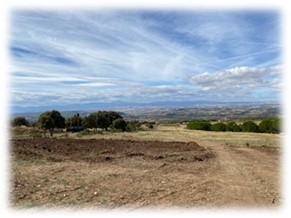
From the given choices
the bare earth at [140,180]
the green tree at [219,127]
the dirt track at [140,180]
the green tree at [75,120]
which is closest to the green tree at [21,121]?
the green tree at [75,120]

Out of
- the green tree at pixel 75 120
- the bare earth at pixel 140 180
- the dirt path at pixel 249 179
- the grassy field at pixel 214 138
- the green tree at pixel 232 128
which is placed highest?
the green tree at pixel 75 120

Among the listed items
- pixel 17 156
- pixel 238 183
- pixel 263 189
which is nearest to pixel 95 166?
pixel 17 156

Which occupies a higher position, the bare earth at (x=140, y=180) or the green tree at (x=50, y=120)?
the green tree at (x=50, y=120)

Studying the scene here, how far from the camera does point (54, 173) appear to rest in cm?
1001

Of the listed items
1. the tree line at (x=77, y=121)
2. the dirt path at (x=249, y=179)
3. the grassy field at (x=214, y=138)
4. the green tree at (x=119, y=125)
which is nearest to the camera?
the dirt path at (x=249, y=179)

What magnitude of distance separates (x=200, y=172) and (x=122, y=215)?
16.0 feet

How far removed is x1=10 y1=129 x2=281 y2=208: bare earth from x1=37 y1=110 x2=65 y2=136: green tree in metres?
23.4

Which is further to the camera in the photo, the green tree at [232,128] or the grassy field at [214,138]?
Result: the green tree at [232,128]

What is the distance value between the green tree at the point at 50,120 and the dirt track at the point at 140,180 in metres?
23.2

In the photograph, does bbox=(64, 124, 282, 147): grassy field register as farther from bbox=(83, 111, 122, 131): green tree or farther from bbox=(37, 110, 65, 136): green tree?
bbox=(83, 111, 122, 131): green tree

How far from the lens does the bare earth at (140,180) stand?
7207 mm

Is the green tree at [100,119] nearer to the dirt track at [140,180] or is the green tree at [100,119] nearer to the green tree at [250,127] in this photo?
the green tree at [250,127]

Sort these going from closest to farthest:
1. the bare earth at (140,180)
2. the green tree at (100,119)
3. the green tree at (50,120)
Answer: the bare earth at (140,180) → the green tree at (50,120) → the green tree at (100,119)

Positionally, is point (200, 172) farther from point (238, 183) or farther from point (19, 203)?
point (19, 203)
